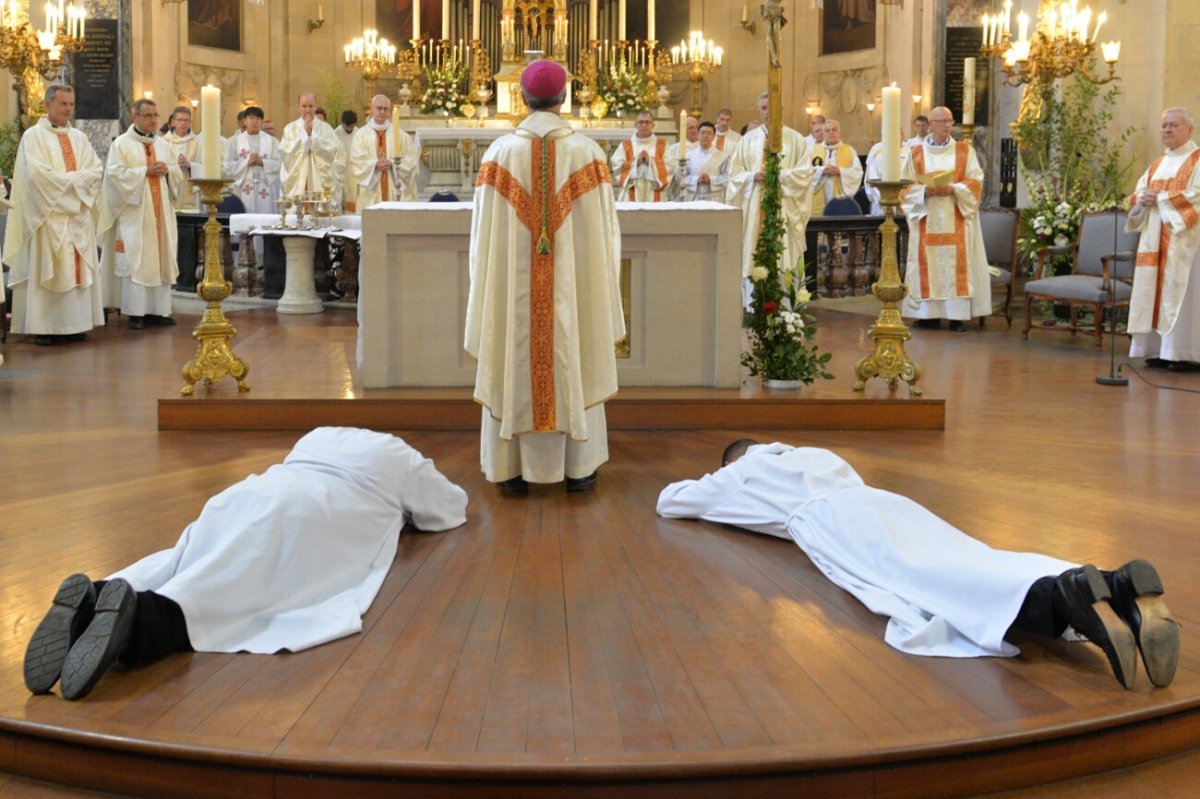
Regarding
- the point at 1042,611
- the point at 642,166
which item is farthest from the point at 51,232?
the point at 1042,611

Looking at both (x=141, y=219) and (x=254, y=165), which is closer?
(x=141, y=219)

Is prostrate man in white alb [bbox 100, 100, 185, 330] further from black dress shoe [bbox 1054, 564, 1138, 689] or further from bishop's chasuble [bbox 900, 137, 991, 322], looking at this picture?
black dress shoe [bbox 1054, 564, 1138, 689]

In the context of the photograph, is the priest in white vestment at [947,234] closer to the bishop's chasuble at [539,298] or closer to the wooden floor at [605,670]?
the wooden floor at [605,670]

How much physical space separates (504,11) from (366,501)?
15701 millimetres

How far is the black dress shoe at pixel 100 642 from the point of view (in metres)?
3.39

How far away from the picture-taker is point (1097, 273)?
37.9 feet

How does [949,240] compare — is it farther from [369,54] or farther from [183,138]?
[369,54]

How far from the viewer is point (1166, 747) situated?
3.44 metres

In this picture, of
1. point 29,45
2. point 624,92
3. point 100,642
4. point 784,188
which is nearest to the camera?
point 100,642

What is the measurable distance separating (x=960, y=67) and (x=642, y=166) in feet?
18.5

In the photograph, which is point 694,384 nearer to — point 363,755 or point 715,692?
point 715,692

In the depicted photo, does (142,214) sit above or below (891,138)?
below

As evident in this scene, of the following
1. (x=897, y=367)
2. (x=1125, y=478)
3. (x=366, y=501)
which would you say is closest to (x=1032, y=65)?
(x=897, y=367)

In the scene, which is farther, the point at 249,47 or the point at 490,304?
the point at 249,47
